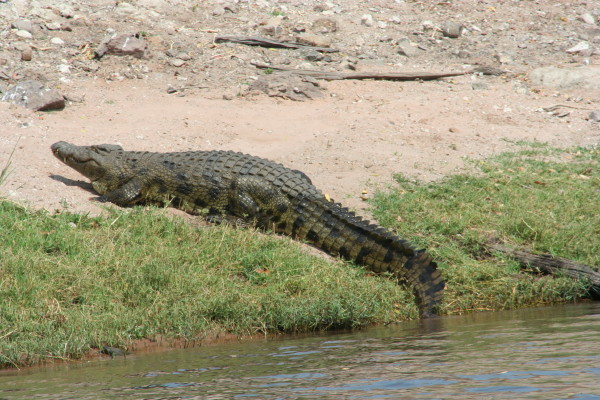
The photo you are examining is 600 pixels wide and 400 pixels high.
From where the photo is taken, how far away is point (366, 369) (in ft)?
13.1

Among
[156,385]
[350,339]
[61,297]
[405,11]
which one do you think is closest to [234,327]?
[350,339]

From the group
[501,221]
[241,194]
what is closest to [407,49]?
[501,221]

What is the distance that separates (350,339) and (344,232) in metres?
2.18

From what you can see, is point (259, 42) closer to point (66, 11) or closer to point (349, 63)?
point (349, 63)

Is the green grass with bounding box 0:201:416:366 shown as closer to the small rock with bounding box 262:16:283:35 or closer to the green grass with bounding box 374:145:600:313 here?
the green grass with bounding box 374:145:600:313

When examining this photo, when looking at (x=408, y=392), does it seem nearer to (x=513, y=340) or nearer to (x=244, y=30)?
(x=513, y=340)

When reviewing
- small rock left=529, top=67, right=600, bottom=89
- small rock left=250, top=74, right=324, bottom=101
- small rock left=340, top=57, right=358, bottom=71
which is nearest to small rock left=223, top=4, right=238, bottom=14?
small rock left=340, top=57, right=358, bottom=71

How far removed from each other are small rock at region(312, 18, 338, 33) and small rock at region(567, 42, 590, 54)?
16.5 ft

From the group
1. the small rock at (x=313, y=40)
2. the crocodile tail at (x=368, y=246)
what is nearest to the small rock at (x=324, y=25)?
the small rock at (x=313, y=40)

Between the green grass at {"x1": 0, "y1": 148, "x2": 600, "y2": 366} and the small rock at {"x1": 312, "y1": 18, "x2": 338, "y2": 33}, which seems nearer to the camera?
the green grass at {"x1": 0, "y1": 148, "x2": 600, "y2": 366}

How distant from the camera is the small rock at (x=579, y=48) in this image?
14994 mm

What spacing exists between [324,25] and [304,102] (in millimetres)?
3771

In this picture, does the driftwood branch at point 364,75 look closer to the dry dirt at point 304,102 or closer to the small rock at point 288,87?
the dry dirt at point 304,102

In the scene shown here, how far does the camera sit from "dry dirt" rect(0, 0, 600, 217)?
9.62 metres
